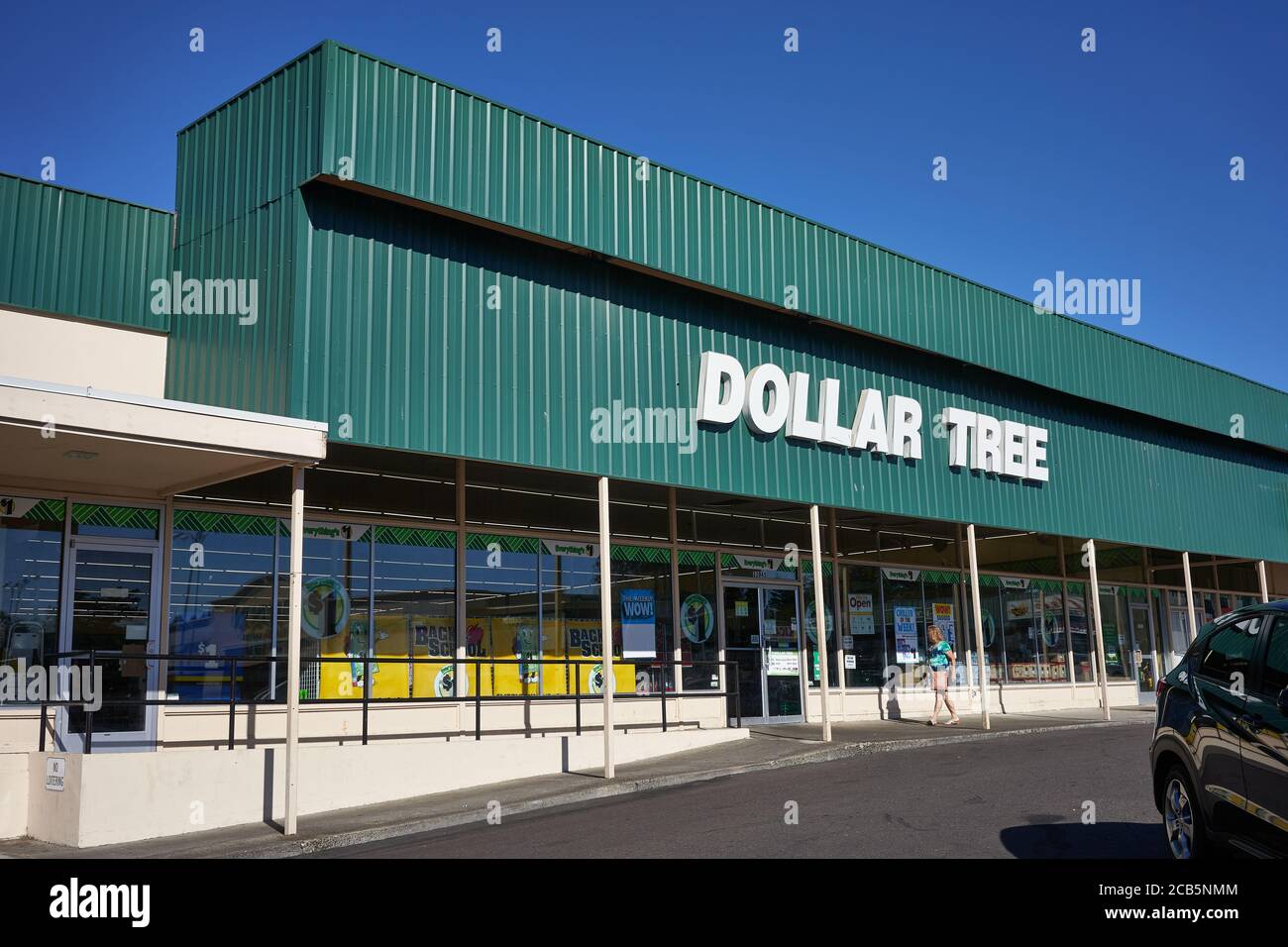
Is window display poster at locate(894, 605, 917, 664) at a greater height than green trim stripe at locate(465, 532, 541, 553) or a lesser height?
lesser

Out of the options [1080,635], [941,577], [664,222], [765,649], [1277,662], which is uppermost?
[664,222]

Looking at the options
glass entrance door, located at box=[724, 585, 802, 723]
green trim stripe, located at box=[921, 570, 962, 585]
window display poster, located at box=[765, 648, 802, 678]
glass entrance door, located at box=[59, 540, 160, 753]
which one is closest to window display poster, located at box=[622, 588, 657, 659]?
glass entrance door, located at box=[724, 585, 802, 723]

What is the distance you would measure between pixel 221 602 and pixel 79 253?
440cm

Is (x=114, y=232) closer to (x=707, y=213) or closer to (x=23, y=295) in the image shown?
(x=23, y=295)

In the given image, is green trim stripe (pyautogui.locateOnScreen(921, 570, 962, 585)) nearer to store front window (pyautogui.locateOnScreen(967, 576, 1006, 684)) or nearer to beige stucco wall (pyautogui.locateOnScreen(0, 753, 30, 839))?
store front window (pyautogui.locateOnScreen(967, 576, 1006, 684))

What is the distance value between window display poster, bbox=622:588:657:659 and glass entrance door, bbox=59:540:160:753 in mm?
7136

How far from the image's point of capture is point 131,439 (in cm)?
1077

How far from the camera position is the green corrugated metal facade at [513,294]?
507 inches

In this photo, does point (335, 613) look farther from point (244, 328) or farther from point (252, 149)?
point (252, 149)

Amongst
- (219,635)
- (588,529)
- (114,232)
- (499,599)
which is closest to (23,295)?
Answer: (114,232)

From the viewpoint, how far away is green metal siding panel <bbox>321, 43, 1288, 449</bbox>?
522 inches

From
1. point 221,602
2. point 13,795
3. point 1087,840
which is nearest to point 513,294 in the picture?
point 221,602

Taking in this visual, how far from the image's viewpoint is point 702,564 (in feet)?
64.9

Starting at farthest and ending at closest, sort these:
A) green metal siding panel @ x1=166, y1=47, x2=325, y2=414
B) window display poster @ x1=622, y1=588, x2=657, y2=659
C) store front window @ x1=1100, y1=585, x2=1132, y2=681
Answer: store front window @ x1=1100, y1=585, x2=1132, y2=681, window display poster @ x1=622, y1=588, x2=657, y2=659, green metal siding panel @ x1=166, y1=47, x2=325, y2=414
